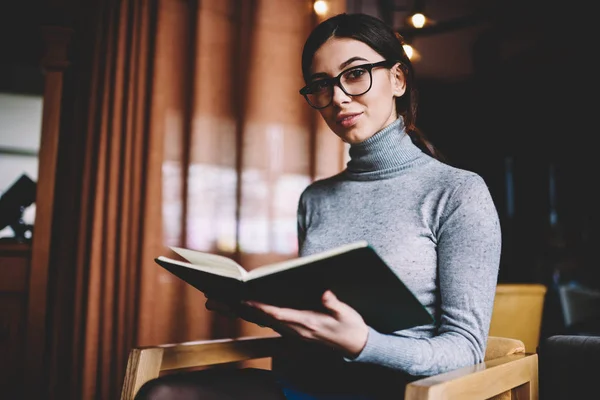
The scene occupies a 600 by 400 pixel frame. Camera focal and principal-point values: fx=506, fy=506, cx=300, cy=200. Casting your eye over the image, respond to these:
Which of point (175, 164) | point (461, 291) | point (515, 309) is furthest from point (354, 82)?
point (515, 309)

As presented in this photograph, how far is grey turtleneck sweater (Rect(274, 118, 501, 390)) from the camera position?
814mm

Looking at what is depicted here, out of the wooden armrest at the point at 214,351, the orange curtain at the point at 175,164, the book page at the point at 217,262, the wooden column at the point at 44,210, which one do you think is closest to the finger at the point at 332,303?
the book page at the point at 217,262

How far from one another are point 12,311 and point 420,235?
1598 millimetres

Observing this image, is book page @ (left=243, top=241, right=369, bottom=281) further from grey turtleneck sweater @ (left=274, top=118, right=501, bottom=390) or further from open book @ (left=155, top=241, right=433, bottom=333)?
grey turtleneck sweater @ (left=274, top=118, right=501, bottom=390)

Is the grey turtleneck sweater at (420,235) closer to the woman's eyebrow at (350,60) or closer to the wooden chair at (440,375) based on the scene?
the wooden chair at (440,375)

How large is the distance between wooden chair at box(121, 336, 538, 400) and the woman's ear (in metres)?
0.56

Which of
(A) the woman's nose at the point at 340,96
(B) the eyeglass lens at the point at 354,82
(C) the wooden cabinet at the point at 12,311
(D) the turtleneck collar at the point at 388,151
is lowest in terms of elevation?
(C) the wooden cabinet at the point at 12,311

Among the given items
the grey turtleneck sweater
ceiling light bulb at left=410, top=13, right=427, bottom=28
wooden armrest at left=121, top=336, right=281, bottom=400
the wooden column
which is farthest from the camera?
ceiling light bulb at left=410, top=13, right=427, bottom=28

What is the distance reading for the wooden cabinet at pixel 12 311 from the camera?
1.84m

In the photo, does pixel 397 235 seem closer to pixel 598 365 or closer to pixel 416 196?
pixel 416 196

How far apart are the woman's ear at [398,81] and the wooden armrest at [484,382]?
1.95 feet

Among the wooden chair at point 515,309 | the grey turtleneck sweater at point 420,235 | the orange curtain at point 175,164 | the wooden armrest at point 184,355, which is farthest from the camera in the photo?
the wooden chair at point 515,309

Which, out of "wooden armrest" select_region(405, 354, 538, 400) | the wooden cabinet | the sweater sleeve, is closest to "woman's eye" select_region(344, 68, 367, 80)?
the sweater sleeve

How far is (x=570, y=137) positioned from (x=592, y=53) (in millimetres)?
2092
